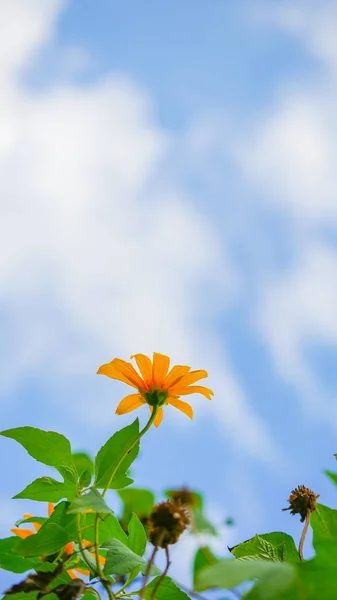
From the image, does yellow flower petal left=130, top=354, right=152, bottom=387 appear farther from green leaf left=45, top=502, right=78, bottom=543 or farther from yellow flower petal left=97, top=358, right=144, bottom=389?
green leaf left=45, top=502, right=78, bottom=543

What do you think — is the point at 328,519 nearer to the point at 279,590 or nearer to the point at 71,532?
the point at 71,532

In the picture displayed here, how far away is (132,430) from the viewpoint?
1.59m

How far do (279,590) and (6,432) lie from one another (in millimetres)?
964

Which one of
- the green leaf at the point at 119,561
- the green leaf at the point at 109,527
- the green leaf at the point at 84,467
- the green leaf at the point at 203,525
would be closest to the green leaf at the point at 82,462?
the green leaf at the point at 84,467

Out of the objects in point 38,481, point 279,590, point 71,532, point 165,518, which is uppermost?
point 38,481

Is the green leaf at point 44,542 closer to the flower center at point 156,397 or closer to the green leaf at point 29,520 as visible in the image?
the green leaf at point 29,520

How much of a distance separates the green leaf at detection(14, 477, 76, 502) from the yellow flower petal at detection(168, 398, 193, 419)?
1.63ft

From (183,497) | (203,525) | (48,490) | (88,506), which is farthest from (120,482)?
(203,525)

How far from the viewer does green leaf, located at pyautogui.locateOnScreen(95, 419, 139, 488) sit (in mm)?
1554

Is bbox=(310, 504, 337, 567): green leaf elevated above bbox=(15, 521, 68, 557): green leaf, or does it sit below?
below

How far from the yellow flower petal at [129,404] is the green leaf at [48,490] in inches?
18.6

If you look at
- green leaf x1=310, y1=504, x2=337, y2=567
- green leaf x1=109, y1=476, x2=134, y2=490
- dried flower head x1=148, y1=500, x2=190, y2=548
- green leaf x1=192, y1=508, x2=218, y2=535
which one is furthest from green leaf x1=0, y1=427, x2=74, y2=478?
green leaf x1=192, y1=508, x2=218, y2=535

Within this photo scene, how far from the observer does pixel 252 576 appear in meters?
0.77

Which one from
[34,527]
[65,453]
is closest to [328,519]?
[65,453]
